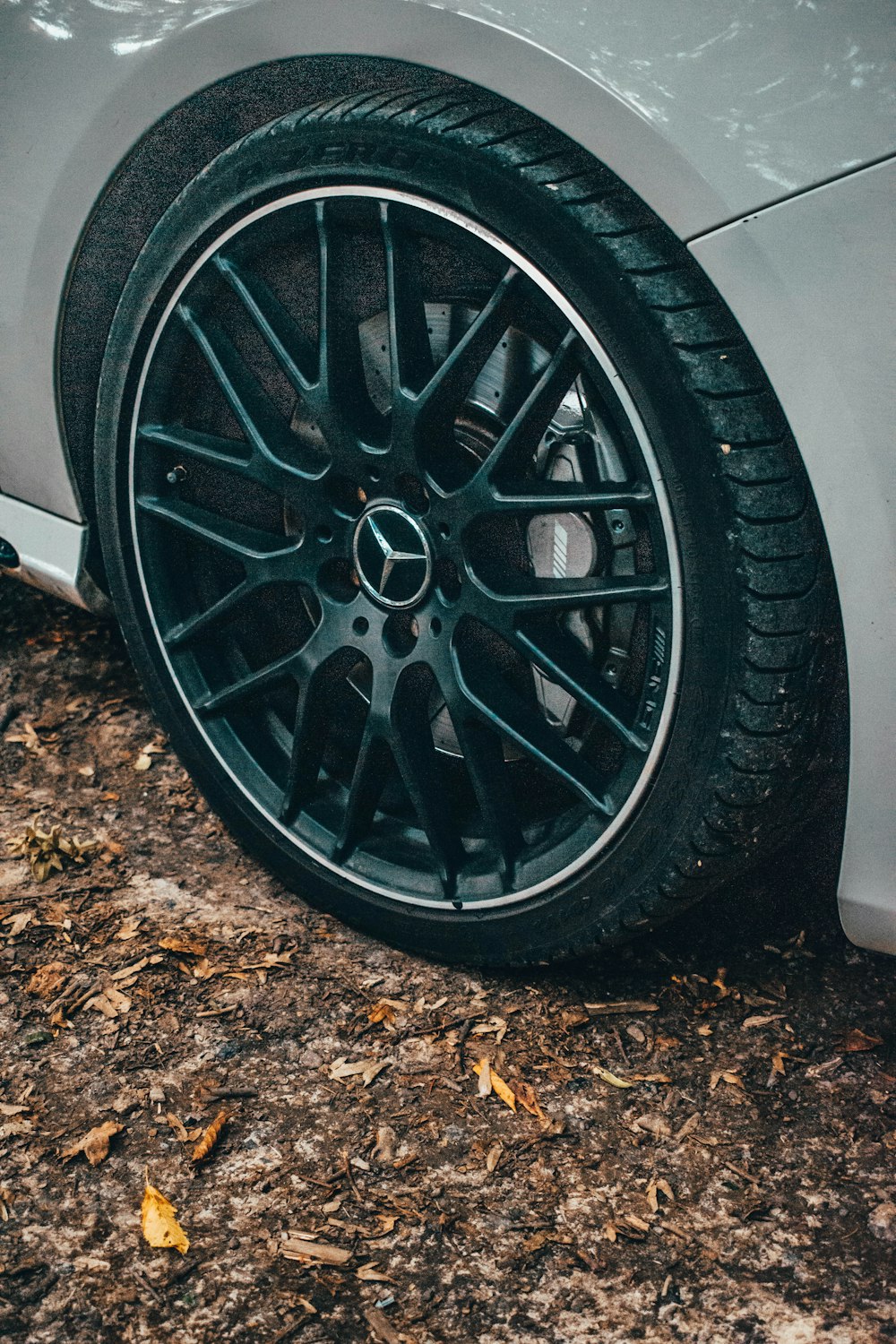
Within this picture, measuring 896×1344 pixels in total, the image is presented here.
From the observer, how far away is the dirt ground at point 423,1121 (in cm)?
142

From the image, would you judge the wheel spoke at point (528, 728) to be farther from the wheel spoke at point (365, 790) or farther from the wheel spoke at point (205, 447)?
the wheel spoke at point (205, 447)

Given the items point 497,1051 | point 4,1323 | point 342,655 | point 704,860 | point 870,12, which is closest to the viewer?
point 870,12

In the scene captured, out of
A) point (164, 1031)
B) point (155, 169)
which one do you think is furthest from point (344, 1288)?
point (155, 169)

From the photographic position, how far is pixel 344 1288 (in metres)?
1.43

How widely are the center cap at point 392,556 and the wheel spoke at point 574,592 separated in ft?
0.30

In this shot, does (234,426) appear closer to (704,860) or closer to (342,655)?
(342,655)

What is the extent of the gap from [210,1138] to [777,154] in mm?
1400

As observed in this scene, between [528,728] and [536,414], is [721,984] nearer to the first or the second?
[528,728]

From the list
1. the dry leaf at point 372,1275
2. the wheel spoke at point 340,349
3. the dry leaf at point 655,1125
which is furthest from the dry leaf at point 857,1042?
the wheel spoke at point 340,349

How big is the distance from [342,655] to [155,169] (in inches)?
31.3

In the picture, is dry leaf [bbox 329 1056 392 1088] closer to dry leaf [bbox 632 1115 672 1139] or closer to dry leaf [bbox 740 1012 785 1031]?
dry leaf [bbox 632 1115 672 1139]

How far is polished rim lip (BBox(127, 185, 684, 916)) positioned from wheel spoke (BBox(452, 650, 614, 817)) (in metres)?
0.06

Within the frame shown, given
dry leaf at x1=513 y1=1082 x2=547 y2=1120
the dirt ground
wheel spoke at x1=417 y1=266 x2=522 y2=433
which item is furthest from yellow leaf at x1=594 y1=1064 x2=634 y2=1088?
wheel spoke at x1=417 y1=266 x2=522 y2=433

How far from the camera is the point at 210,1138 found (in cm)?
163
